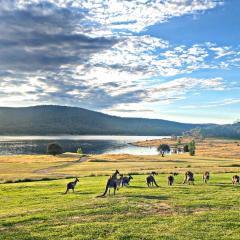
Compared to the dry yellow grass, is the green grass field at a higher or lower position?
higher

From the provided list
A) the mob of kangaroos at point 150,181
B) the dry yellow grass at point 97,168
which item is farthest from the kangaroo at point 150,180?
the dry yellow grass at point 97,168

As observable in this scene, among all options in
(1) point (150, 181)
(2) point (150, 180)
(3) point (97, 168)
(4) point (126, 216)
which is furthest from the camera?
(3) point (97, 168)

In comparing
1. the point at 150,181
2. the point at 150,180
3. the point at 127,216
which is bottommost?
the point at 127,216

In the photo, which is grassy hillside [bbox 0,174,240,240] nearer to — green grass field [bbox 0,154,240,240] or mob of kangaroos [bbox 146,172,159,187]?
green grass field [bbox 0,154,240,240]

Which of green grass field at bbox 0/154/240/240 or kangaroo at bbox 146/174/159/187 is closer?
green grass field at bbox 0/154/240/240

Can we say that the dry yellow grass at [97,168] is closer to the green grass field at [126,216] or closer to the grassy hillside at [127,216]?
the grassy hillside at [127,216]

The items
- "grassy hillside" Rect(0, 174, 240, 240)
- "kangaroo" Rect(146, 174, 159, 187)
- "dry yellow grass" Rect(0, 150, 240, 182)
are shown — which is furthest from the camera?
"dry yellow grass" Rect(0, 150, 240, 182)

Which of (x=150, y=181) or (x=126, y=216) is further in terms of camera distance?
(x=150, y=181)

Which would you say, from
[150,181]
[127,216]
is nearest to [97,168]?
[150,181]

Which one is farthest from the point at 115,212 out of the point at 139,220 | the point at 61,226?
the point at 61,226

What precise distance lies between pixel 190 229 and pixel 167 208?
18.0ft

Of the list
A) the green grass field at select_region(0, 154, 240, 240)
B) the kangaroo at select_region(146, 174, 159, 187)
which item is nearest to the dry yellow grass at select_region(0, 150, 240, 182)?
the kangaroo at select_region(146, 174, 159, 187)

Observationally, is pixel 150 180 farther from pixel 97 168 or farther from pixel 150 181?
pixel 97 168

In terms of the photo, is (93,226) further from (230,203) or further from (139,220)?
(230,203)
